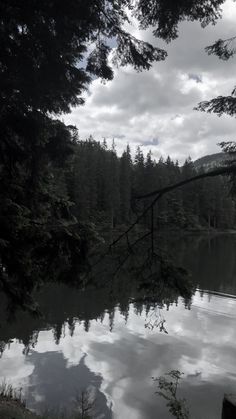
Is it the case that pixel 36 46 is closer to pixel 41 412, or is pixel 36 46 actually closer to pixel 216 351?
pixel 41 412

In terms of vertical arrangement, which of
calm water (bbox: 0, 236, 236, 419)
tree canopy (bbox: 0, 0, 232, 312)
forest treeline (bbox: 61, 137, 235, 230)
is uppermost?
forest treeline (bbox: 61, 137, 235, 230)

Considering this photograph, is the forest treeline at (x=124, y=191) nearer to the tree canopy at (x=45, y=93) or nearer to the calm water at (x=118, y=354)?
the calm water at (x=118, y=354)

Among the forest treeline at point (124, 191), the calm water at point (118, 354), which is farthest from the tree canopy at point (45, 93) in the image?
the forest treeline at point (124, 191)

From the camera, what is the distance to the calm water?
33.0 ft

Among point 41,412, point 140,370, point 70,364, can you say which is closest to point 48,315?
point 70,364

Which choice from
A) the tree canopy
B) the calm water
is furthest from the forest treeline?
the tree canopy

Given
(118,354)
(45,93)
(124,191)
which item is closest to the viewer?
(45,93)

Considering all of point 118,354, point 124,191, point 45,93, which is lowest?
point 118,354

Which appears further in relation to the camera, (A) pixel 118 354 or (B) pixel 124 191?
(B) pixel 124 191

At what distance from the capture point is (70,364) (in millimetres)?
12289

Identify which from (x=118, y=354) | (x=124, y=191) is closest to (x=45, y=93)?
(x=118, y=354)

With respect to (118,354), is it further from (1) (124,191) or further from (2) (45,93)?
(1) (124,191)

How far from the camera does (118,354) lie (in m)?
13.3

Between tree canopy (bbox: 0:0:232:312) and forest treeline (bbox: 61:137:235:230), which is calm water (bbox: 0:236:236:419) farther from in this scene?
forest treeline (bbox: 61:137:235:230)
